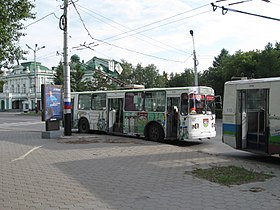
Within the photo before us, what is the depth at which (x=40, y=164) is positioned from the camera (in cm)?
975

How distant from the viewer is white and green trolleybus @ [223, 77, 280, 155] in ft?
35.9

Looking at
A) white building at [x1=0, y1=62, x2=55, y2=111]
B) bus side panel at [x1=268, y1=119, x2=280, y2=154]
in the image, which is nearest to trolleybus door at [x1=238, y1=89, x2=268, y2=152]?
bus side panel at [x1=268, y1=119, x2=280, y2=154]

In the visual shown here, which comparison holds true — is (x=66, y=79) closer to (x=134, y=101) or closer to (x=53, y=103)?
(x=53, y=103)

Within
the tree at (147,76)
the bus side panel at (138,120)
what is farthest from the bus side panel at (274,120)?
the tree at (147,76)

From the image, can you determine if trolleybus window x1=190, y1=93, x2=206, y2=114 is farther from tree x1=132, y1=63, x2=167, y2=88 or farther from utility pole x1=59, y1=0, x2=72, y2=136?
tree x1=132, y1=63, x2=167, y2=88

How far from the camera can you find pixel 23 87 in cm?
9925

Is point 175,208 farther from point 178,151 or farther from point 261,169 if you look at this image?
point 178,151

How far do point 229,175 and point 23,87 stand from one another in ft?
320

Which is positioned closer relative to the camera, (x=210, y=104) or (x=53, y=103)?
(x=210, y=104)

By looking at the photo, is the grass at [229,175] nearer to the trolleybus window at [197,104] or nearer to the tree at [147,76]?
the trolleybus window at [197,104]

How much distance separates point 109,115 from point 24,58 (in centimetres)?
1116

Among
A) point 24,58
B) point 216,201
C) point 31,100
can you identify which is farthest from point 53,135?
point 31,100

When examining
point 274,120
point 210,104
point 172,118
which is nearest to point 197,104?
point 210,104

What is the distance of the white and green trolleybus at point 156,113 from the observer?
15148mm
